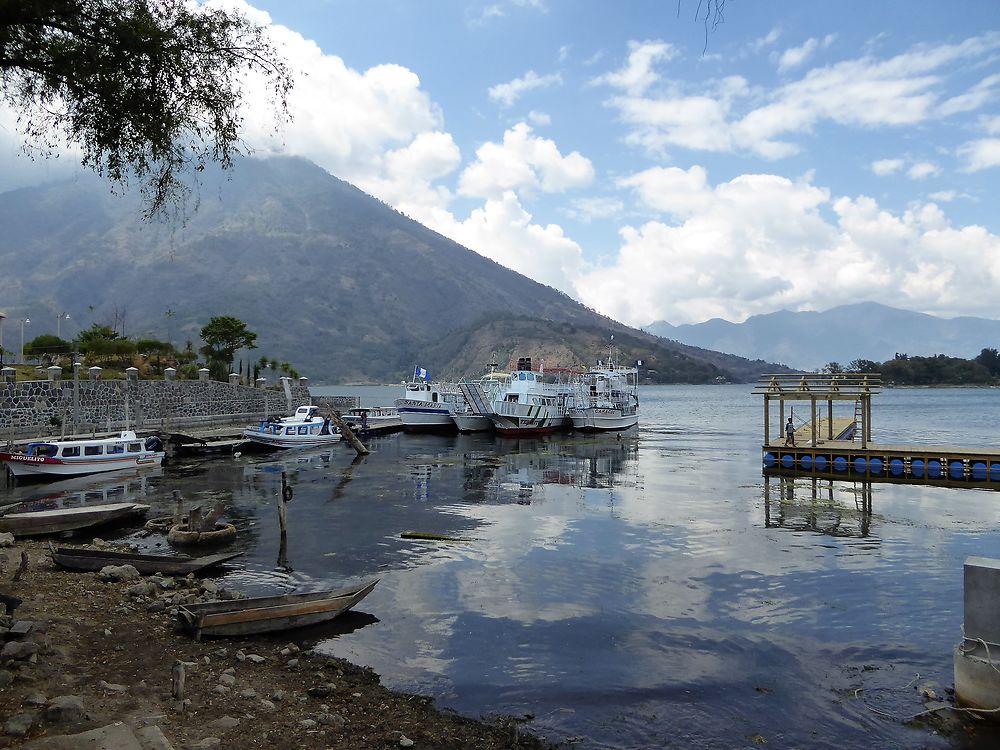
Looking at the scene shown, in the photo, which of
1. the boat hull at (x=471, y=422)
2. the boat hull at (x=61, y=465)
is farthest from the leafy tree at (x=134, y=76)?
the boat hull at (x=471, y=422)

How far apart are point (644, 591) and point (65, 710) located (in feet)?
37.4

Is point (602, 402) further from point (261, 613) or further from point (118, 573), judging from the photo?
point (261, 613)

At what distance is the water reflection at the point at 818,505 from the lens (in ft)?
71.3

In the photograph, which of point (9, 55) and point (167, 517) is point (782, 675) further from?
point (167, 517)

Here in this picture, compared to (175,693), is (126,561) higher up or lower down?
lower down

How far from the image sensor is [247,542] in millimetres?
19484

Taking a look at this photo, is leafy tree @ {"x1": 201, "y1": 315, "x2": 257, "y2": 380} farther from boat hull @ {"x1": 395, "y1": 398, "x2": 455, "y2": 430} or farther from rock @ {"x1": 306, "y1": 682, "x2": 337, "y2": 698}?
rock @ {"x1": 306, "y1": 682, "x2": 337, "y2": 698}

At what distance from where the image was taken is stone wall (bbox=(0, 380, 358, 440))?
36188 millimetres

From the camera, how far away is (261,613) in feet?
37.7

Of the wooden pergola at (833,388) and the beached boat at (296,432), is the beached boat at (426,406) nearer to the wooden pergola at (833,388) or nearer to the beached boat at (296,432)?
the beached boat at (296,432)

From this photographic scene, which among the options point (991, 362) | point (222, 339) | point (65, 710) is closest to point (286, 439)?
point (222, 339)

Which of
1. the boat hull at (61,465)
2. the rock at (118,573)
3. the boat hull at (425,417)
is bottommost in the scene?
the rock at (118,573)

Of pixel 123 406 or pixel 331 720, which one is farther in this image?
pixel 123 406

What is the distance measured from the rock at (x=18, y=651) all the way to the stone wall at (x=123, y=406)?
3229 cm
